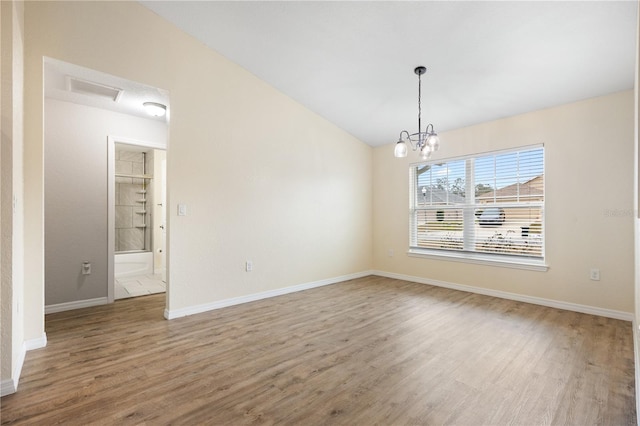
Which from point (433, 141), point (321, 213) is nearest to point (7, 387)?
point (433, 141)

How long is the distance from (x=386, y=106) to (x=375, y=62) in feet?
3.21

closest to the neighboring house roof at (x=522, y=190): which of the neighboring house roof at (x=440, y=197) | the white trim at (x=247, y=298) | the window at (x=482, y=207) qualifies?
the window at (x=482, y=207)

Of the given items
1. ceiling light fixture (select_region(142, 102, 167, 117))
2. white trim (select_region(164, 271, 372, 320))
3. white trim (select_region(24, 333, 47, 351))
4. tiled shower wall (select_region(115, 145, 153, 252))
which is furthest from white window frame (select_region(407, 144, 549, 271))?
tiled shower wall (select_region(115, 145, 153, 252))

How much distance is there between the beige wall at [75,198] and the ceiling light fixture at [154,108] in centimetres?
53

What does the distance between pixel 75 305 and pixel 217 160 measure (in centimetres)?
250

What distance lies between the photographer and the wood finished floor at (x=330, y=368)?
5.61 ft

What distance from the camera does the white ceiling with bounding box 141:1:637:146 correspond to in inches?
98.0

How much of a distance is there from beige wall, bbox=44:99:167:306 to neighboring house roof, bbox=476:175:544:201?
528cm

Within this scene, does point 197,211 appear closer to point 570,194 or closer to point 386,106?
point 386,106

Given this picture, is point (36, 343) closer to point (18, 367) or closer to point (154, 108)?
point (18, 367)

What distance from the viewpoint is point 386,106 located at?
13.8ft

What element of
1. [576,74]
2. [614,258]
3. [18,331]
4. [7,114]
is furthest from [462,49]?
[18,331]

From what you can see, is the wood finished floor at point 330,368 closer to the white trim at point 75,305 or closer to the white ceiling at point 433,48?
the white trim at point 75,305

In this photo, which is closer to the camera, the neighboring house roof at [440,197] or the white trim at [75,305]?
the white trim at [75,305]
